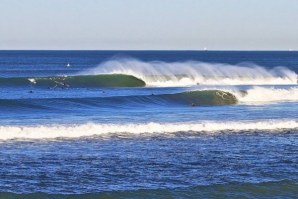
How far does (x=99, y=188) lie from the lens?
1484 cm

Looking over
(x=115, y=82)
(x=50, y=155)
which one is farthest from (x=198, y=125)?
(x=115, y=82)

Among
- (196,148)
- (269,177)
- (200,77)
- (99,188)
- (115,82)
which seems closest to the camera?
(99,188)

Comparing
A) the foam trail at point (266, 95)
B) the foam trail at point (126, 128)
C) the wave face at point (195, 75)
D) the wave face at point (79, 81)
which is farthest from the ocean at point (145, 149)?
the wave face at point (195, 75)

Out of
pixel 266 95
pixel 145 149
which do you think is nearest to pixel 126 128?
pixel 145 149

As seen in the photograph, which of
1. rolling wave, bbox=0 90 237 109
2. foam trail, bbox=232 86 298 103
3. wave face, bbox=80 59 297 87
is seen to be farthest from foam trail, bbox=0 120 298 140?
wave face, bbox=80 59 297 87

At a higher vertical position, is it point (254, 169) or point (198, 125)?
point (198, 125)

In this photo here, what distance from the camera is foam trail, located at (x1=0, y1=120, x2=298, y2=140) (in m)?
22.9

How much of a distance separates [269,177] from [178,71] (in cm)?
5461

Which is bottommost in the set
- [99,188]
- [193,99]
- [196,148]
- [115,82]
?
[99,188]

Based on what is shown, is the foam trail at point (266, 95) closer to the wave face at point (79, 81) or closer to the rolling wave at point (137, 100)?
the rolling wave at point (137, 100)

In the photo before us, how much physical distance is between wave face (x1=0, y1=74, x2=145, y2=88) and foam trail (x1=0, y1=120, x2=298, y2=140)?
106 feet

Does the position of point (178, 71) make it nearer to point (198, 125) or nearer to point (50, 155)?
point (198, 125)

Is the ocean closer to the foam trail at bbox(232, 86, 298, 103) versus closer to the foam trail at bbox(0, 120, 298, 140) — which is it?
the foam trail at bbox(0, 120, 298, 140)

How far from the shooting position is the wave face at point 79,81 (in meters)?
58.0
